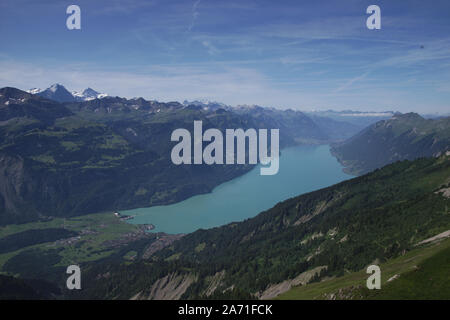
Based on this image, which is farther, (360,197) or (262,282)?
(360,197)

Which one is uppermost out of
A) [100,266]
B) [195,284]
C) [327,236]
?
[327,236]

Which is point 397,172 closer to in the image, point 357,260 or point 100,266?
point 357,260

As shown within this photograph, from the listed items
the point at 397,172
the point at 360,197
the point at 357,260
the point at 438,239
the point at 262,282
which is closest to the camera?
the point at 438,239

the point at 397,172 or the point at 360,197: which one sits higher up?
the point at 397,172
